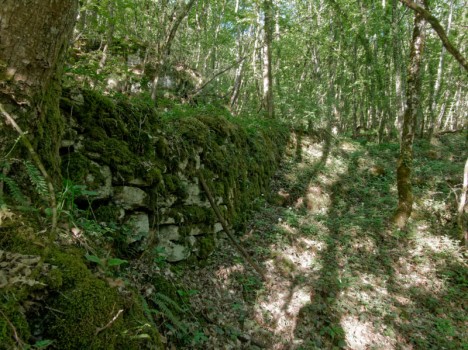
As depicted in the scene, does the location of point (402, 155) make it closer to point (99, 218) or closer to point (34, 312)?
point (99, 218)

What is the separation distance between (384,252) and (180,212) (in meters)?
5.09

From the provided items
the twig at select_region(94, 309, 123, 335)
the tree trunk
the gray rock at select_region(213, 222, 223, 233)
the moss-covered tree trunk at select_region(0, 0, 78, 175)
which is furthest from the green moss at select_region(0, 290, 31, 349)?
the tree trunk

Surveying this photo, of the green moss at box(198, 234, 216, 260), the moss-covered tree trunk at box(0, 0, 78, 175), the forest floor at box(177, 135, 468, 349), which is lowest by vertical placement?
the forest floor at box(177, 135, 468, 349)

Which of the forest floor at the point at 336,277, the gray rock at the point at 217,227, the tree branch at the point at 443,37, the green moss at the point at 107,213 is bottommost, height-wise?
the forest floor at the point at 336,277

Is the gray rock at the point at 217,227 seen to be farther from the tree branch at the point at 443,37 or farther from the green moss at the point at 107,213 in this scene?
the tree branch at the point at 443,37

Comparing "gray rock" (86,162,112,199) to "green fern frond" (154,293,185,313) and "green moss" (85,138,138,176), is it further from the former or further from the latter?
"green fern frond" (154,293,185,313)

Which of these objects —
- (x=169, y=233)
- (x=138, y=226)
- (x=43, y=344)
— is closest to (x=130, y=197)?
(x=138, y=226)

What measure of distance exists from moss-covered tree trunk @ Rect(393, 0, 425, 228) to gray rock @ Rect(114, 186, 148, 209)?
6918 mm

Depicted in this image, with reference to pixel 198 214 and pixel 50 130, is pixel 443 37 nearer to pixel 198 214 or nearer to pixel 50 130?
pixel 50 130

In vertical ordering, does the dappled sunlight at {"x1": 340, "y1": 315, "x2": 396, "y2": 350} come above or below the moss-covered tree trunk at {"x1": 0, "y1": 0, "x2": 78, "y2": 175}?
below

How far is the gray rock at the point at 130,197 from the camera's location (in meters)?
3.65

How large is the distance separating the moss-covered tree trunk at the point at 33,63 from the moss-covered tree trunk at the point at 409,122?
7.90 metres

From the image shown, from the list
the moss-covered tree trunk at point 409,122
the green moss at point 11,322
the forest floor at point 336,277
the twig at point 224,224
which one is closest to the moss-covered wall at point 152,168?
the twig at point 224,224

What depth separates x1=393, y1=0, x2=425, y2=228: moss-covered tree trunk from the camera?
7.65 metres
